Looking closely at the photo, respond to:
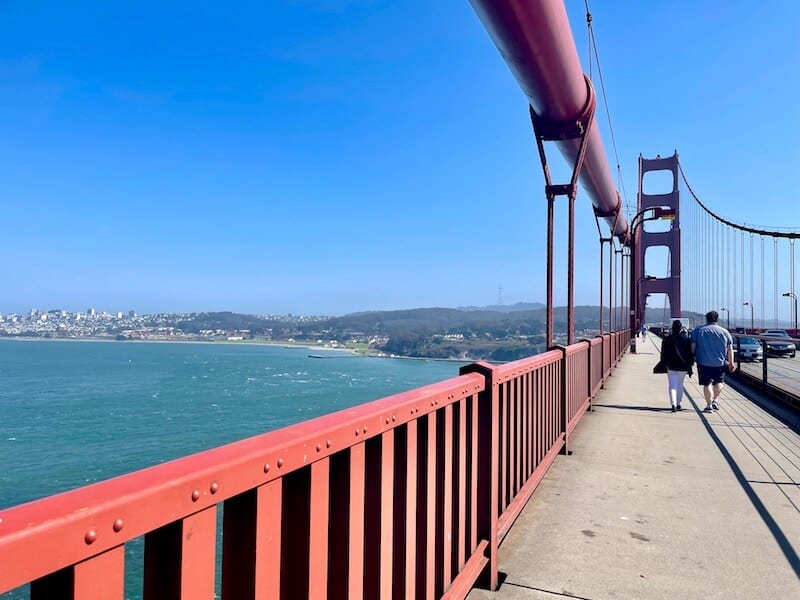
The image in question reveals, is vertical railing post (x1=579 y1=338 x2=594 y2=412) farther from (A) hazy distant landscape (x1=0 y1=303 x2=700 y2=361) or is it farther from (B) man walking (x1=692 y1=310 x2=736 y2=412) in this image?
(A) hazy distant landscape (x1=0 y1=303 x2=700 y2=361)

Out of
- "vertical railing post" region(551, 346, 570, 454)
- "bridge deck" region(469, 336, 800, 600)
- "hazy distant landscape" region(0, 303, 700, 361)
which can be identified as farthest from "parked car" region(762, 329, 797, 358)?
"hazy distant landscape" region(0, 303, 700, 361)

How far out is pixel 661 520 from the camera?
4082 millimetres

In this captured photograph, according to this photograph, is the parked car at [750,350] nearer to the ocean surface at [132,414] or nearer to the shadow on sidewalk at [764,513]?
the shadow on sidewalk at [764,513]

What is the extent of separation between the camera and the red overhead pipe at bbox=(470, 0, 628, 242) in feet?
19.2

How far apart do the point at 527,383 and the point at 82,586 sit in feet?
11.8

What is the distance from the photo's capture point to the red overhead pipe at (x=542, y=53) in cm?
586

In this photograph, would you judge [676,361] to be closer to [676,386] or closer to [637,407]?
[676,386]

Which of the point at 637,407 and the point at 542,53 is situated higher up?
the point at 542,53

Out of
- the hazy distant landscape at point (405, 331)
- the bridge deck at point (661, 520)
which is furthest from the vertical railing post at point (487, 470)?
the hazy distant landscape at point (405, 331)

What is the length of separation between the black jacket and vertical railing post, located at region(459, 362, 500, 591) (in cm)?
699

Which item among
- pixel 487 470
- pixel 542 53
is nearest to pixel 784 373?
pixel 542 53

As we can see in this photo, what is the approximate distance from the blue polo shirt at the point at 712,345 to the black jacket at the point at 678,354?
0.16 meters

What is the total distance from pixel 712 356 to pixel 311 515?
900cm

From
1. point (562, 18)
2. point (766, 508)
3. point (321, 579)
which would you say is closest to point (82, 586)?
point (321, 579)
